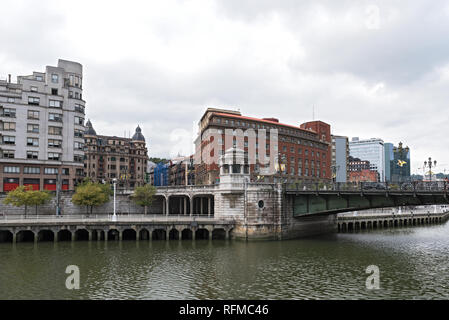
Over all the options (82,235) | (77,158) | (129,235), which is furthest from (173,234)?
(77,158)

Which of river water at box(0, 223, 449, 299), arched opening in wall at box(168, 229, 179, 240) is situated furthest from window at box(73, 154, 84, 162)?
arched opening in wall at box(168, 229, 179, 240)

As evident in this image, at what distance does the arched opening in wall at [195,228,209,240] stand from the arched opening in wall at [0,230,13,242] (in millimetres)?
29028

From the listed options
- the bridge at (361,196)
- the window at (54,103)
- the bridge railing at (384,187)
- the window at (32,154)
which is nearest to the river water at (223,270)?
the bridge at (361,196)

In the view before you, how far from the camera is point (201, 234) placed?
198 feet

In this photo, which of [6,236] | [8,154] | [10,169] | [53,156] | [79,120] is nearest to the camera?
[6,236]

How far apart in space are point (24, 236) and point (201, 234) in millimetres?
28443

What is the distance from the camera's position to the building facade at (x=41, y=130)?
270ft

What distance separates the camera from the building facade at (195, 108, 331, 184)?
104 meters

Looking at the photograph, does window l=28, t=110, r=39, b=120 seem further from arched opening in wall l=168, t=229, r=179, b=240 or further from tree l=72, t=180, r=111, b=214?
arched opening in wall l=168, t=229, r=179, b=240

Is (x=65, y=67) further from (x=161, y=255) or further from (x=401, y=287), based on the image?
(x=401, y=287)

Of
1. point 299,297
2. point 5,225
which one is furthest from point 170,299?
point 5,225

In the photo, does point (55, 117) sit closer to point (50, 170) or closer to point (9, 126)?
point (9, 126)

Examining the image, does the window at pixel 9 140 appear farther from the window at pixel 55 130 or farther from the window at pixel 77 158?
the window at pixel 77 158

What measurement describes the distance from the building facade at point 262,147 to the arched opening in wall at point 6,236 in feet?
170
